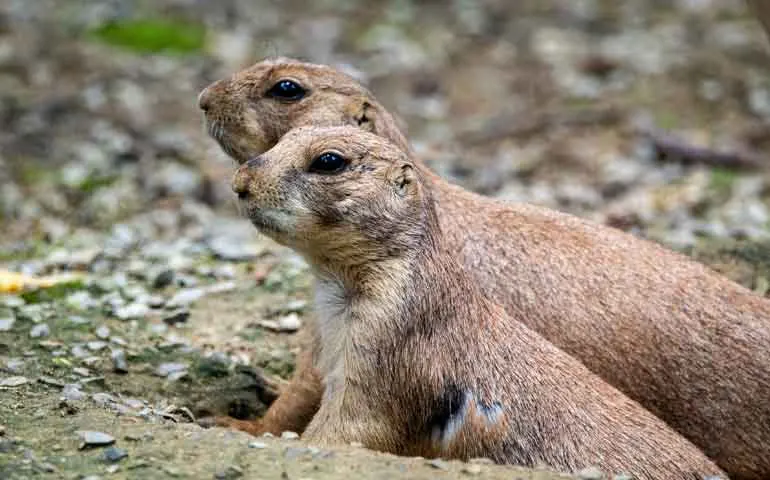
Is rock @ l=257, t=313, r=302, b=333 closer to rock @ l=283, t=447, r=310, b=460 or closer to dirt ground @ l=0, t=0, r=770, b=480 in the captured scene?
dirt ground @ l=0, t=0, r=770, b=480

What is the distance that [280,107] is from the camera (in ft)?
25.2

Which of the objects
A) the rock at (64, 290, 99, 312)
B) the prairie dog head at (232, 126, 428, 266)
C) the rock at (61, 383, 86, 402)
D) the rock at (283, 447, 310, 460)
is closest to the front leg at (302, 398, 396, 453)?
the rock at (283, 447, 310, 460)

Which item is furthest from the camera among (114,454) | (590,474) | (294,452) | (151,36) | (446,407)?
(151,36)

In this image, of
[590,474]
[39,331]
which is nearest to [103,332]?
[39,331]

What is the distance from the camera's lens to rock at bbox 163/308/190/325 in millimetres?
8484

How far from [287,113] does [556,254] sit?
5.72ft

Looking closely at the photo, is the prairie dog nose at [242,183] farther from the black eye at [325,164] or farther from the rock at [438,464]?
the rock at [438,464]

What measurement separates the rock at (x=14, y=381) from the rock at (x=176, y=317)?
1.68 meters

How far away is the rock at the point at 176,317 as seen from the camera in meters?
8.48

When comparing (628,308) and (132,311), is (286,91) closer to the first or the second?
(132,311)

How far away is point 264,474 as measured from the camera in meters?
5.49

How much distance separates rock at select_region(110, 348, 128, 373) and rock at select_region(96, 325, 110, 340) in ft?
0.90

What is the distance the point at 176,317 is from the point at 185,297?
384 millimetres

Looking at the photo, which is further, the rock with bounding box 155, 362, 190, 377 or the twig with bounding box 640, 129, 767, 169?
the twig with bounding box 640, 129, 767, 169
